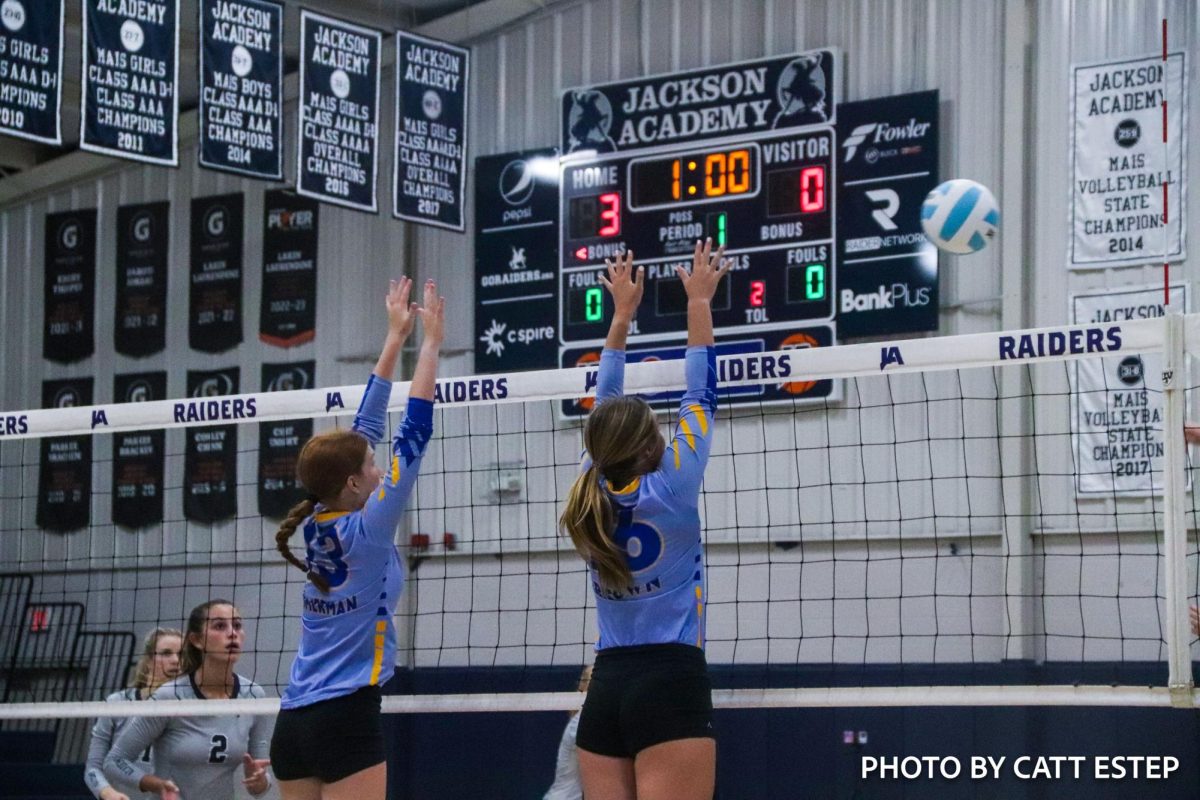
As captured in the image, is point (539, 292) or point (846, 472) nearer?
point (846, 472)

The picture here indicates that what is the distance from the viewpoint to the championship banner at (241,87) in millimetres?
11695

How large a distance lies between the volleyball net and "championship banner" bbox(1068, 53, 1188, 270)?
857 mm

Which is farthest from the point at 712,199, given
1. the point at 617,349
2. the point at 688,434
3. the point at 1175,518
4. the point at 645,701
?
the point at 645,701

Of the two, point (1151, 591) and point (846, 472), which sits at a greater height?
point (846, 472)

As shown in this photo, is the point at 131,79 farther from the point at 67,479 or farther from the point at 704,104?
the point at 67,479

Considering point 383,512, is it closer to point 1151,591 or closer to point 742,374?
point 742,374

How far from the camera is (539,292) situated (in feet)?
45.4

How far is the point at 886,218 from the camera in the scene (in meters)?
12.3

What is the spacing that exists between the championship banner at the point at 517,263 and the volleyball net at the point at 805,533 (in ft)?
1.83

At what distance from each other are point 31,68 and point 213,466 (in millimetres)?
5675

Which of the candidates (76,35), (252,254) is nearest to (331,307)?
(252,254)

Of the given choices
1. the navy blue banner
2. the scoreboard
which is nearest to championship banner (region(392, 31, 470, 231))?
the scoreboard

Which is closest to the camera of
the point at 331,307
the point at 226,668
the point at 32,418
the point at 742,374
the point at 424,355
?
the point at 424,355

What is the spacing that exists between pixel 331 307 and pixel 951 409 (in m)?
6.34
